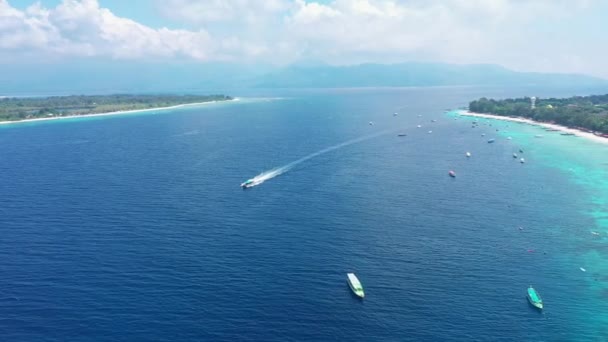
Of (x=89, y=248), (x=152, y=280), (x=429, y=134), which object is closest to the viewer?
(x=152, y=280)

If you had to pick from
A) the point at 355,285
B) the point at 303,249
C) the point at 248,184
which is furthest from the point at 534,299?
the point at 248,184

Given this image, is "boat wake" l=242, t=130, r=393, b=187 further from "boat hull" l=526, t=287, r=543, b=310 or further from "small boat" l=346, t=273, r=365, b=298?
"boat hull" l=526, t=287, r=543, b=310

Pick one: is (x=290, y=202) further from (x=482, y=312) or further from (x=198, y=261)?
(x=482, y=312)

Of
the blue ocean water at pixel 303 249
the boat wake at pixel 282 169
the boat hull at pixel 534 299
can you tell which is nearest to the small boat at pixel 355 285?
the blue ocean water at pixel 303 249

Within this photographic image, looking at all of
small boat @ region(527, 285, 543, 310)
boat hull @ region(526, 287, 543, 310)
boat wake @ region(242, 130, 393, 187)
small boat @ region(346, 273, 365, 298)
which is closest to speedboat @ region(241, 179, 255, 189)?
boat wake @ region(242, 130, 393, 187)

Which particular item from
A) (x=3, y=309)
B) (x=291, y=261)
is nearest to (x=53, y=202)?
(x=3, y=309)
